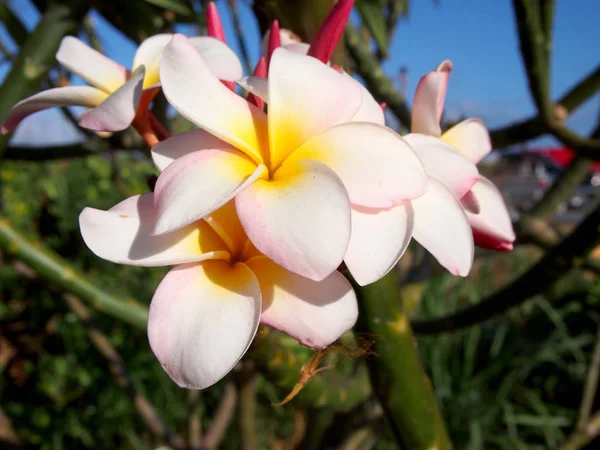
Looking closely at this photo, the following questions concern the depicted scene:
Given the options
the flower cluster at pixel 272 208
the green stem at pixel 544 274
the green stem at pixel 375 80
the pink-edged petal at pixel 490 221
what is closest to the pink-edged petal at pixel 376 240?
the flower cluster at pixel 272 208

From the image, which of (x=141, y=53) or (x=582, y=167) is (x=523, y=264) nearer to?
(x=582, y=167)

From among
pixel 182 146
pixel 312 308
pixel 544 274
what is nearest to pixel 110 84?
pixel 182 146

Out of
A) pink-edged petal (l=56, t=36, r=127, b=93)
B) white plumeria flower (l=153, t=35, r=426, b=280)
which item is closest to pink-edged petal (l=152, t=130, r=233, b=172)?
white plumeria flower (l=153, t=35, r=426, b=280)

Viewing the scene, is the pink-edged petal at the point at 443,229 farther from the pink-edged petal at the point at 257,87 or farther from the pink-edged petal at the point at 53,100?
the pink-edged petal at the point at 53,100

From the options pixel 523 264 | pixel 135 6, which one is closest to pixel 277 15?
pixel 135 6

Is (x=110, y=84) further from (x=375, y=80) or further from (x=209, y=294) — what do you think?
(x=375, y=80)

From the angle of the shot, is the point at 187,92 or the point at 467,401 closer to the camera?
the point at 187,92

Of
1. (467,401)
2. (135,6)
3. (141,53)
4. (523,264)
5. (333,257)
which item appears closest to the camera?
(333,257)
